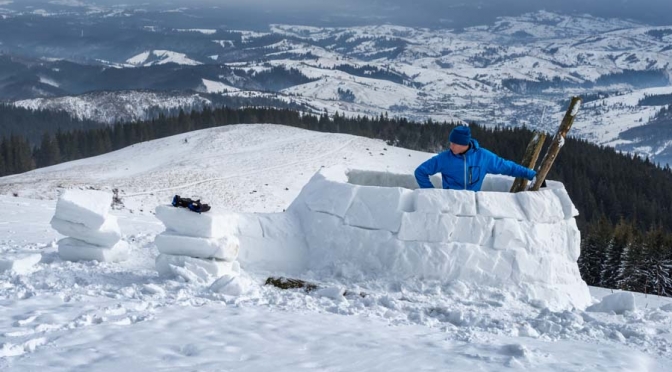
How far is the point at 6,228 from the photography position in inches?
525

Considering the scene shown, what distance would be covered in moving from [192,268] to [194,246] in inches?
11.0

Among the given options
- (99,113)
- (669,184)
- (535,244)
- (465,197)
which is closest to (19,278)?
(465,197)

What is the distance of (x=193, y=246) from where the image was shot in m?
7.87

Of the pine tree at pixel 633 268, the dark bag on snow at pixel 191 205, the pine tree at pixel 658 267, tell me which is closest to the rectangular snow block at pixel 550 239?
the dark bag on snow at pixel 191 205

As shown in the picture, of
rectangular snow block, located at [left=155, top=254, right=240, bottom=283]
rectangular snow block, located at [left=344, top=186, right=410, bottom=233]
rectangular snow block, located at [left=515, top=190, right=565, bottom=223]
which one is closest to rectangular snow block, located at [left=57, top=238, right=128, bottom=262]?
rectangular snow block, located at [left=155, top=254, right=240, bottom=283]

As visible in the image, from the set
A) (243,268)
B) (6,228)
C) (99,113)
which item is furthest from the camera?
(99,113)

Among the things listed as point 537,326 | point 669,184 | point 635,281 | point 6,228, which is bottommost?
point 669,184

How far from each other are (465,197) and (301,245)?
2428 mm

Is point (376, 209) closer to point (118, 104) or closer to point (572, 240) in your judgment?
point (572, 240)

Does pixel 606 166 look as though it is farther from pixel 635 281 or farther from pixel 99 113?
pixel 99 113

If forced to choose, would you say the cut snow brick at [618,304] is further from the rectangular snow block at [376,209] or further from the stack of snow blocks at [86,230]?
the stack of snow blocks at [86,230]

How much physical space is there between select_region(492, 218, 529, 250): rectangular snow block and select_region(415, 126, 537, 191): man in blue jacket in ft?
3.15

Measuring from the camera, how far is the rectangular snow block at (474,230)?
8227 mm

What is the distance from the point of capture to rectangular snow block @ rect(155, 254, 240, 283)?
761 cm
